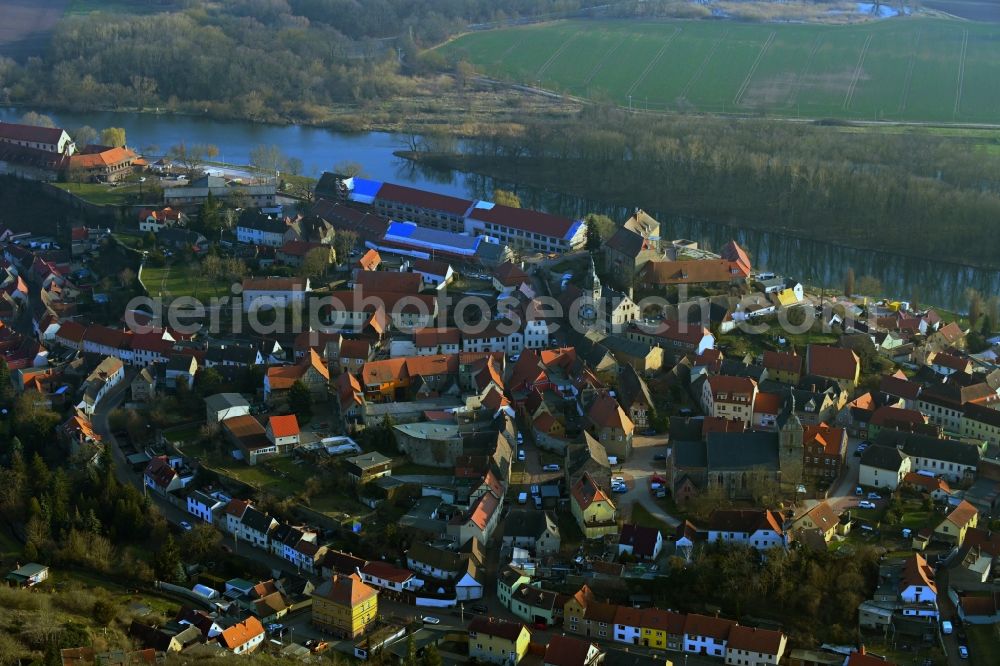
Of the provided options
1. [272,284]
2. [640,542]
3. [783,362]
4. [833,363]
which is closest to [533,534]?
[640,542]

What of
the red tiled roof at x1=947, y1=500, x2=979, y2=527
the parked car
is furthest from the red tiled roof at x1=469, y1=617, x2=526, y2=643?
the red tiled roof at x1=947, y1=500, x2=979, y2=527

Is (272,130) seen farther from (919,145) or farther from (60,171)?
(919,145)

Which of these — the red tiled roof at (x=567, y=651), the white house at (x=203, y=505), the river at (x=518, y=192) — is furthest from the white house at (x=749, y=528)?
the river at (x=518, y=192)

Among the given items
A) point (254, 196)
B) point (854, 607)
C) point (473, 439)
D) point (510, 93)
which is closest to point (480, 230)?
point (254, 196)

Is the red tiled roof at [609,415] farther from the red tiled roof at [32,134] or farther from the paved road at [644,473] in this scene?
the red tiled roof at [32,134]

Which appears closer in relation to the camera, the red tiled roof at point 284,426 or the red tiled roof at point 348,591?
the red tiled roof at point 348,591

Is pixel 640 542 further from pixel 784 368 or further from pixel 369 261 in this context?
pixel 369 261
